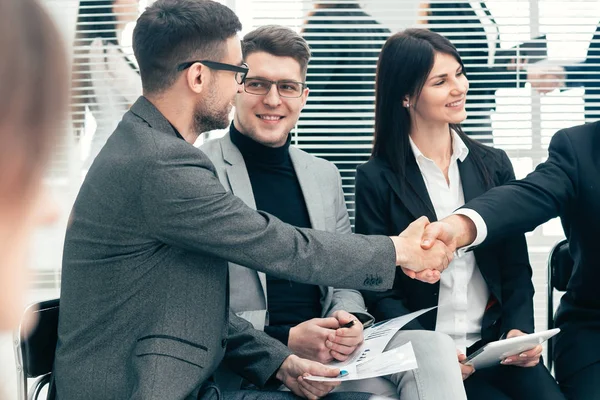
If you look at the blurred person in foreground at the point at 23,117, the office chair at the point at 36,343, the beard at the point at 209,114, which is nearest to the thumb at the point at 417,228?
the beard at the point at 209,114

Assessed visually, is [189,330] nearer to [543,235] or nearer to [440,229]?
[440,229]

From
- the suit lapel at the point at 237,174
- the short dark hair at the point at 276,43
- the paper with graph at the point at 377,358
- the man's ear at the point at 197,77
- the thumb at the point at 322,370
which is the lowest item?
the thumb at the point at 322,370

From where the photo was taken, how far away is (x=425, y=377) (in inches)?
78.5

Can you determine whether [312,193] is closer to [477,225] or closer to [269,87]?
[269,87]

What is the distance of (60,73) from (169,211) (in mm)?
925

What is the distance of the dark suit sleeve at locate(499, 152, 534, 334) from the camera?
2395mm

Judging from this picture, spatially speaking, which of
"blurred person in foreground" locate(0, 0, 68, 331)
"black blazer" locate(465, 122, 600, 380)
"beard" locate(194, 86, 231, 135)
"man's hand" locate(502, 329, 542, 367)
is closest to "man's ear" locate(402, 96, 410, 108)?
"black blazer" locate(465, 122, 600, 380)

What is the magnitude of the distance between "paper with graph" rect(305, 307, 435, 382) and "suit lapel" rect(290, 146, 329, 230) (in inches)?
19.0

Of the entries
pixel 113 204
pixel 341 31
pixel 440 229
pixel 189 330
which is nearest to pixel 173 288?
pixel 189 330

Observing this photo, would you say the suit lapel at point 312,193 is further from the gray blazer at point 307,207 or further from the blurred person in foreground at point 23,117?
the blurred person in foreground at point 23,117

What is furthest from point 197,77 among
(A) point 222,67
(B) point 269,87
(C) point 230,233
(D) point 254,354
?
(D) point 254,354

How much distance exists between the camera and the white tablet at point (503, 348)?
2.04 metres

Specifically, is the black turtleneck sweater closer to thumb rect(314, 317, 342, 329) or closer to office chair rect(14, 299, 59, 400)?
thumb rect(314, 317, 342, 329)

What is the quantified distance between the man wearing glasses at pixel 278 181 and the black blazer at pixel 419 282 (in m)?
0.11
